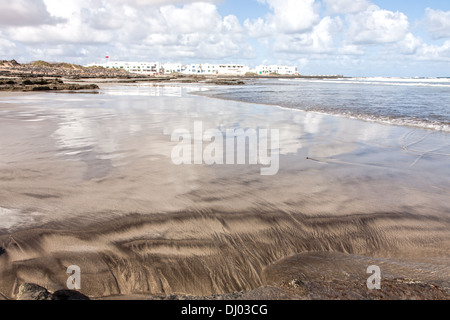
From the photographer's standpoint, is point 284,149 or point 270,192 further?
point 284,149

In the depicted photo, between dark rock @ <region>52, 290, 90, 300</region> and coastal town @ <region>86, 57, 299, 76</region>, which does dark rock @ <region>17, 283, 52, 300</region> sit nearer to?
dark rock @ <region>52, 290, 90, 300</region>

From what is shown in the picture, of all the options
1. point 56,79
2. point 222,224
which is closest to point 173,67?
point 56,79

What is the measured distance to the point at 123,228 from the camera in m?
3.08

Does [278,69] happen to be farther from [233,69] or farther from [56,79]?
[56,79]

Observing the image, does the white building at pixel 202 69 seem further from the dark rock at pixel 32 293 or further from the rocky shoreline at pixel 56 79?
the dark rock at pixel 32 293

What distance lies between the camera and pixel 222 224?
10.6 ft

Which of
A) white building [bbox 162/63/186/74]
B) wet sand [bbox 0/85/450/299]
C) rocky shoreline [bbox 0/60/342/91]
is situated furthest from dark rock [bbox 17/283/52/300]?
white building [bbox 162/63/186/74]

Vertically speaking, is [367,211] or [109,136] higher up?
[109,136]

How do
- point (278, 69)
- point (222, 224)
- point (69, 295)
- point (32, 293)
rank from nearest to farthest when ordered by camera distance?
point (32, 293), point (69, 295), point (222, 224), point (278, 69)

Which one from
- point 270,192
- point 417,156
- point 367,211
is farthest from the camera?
point 417,156

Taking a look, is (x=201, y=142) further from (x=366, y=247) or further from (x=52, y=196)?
(x=366, y=247)
